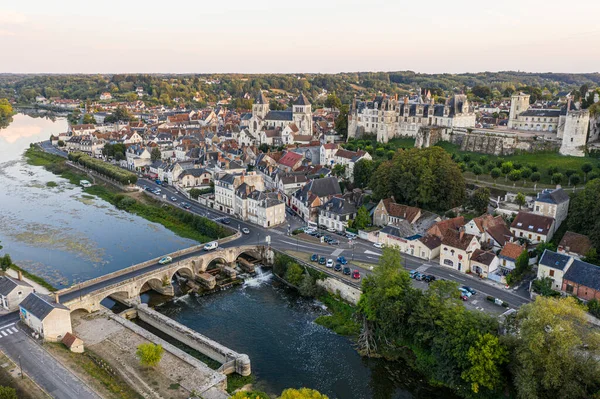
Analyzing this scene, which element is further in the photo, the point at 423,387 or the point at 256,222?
the point at 256,222

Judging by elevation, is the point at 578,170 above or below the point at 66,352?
above

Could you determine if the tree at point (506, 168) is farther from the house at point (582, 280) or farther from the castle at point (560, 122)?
the house at point (582, 280)

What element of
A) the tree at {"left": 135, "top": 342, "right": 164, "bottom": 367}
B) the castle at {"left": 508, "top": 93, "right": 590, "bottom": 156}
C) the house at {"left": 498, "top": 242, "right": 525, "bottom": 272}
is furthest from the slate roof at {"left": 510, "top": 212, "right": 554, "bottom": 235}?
the tree at {"left": 135, "top": 342, "right": 164, "bottom": 367}

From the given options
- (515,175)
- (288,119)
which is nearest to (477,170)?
(515,175)

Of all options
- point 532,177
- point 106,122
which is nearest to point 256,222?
point 532,177

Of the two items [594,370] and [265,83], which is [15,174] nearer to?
[594,370]

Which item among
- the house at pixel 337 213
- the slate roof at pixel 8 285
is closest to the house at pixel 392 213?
the house at pixel 337 213

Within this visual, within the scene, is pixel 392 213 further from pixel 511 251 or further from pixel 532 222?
pixel 511 251

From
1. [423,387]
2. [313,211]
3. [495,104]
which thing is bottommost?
[423,387]
